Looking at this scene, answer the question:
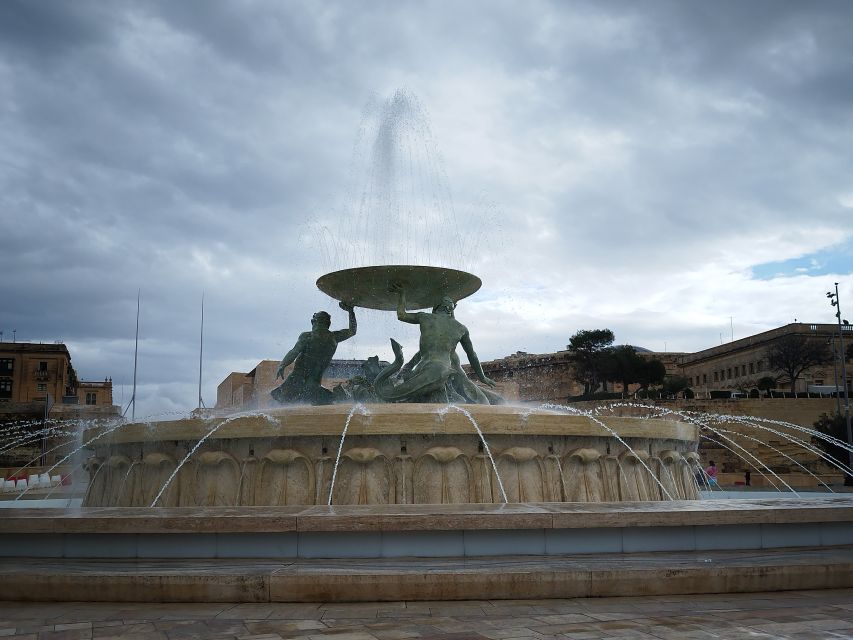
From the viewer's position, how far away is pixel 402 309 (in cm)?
1129

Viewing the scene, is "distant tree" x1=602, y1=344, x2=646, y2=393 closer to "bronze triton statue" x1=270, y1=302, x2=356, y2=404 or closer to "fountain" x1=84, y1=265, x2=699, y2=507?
"bronze triton statue" x1=270, y1=302, x2=356, y2=404

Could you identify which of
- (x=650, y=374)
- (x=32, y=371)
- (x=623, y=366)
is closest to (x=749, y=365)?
(x=650, y=374)

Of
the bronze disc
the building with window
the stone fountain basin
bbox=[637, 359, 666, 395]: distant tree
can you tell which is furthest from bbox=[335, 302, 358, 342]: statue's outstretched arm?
the building with window

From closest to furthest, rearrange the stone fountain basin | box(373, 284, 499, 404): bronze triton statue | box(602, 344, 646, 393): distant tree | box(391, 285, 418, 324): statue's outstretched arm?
the stone fountain basin < box(373, 284, 499, 404): bronze triton statue < box(391, 285, 418, 324): statue's outstretched arm < box(602, 344, 646, 393): distant tree

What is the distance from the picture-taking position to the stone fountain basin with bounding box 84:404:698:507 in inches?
300

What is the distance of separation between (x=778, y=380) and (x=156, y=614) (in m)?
70.4

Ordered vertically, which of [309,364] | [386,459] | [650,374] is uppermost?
[650,374]

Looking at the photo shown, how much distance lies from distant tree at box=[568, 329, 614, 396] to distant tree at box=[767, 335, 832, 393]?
13987mm

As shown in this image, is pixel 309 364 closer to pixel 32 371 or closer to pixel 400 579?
pixel 400 579

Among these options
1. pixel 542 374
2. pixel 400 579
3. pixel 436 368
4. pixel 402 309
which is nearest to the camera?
pixel 400 579

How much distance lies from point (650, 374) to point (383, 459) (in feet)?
212

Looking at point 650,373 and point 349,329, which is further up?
point 650,373

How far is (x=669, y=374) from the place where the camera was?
272 ft

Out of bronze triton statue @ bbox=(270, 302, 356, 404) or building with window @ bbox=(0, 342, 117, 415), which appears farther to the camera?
building with window @ bbox=(0, 342, 117, 415)
